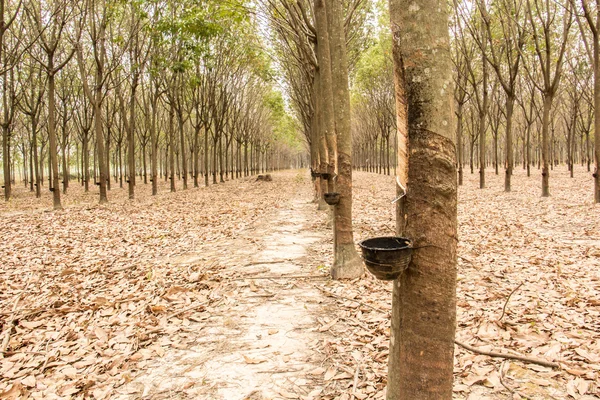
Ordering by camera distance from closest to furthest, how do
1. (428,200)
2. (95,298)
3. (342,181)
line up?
(428,200), (95,298), (342,181)

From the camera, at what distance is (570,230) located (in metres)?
7.50

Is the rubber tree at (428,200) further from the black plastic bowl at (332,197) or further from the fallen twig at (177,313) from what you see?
the black plastic bowl at (332,197)

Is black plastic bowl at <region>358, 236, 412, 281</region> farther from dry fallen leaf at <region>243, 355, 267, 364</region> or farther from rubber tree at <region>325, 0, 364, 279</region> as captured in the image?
rubber tree at <region>325, 0, 364, 279</region>

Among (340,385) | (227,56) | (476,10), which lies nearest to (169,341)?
(340,385)

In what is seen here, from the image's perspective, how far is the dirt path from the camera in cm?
287

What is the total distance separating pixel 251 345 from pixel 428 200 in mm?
2397

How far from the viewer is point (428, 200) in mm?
1891

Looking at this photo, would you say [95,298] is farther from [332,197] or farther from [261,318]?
[332,197]

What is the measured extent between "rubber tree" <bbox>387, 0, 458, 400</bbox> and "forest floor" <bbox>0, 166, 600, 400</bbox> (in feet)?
3.30

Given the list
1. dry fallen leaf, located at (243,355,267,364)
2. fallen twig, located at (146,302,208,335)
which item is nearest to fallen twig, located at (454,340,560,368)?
dry fallen leaf, located at (243,355,267,364)

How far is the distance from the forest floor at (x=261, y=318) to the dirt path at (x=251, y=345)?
0.05 feet

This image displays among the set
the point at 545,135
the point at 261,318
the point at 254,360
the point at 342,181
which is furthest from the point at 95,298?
the point at 545,135

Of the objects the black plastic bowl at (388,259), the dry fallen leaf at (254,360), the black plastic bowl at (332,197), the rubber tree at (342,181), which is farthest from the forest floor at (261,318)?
the black plastic bowl at (388,259)

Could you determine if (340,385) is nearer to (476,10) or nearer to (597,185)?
(597,185)
